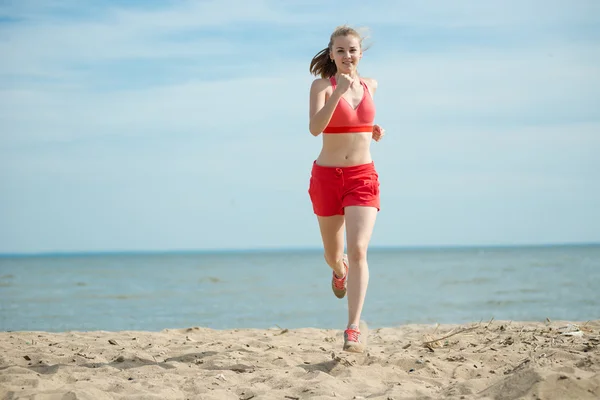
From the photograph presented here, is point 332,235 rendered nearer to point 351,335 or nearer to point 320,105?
point 351,335

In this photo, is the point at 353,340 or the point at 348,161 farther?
the point at 348,161

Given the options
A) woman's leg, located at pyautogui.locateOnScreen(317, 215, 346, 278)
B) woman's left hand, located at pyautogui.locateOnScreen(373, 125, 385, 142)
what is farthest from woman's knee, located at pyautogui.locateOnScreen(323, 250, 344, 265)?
woman's left hand, located at pyautogui.locateOnScreen(373, 125, 385, 142)

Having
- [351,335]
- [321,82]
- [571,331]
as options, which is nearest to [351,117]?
[321,82]

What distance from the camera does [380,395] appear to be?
3771 millimetres

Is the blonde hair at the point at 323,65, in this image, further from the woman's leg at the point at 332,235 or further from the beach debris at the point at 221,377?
the beach debris at the point at 221,377

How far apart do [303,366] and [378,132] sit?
1.89 meters

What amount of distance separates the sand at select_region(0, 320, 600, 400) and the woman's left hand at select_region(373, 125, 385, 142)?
167 cm

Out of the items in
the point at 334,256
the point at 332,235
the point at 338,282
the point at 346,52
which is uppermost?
the point at 346,52

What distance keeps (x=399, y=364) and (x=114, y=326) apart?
6.48 m

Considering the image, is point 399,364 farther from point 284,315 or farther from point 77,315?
point 77,315

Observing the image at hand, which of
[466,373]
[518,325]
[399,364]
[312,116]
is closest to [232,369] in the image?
[399,364]

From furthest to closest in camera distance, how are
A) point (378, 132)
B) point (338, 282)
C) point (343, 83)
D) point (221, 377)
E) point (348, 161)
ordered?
point (338, 282)
point (378, 132)
point (348, 161)
point (343, 83)
point (221, 377)

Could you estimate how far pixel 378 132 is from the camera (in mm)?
5141

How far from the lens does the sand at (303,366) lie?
3.76m
